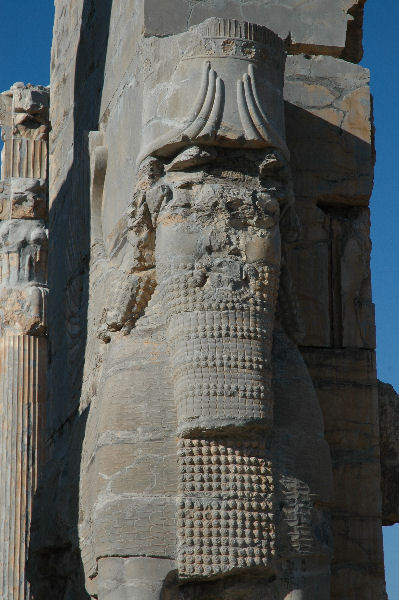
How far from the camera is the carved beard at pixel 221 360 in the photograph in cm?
657

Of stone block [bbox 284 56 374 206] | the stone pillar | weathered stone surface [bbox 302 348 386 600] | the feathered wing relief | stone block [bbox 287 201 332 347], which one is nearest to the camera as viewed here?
the feathered wing relief

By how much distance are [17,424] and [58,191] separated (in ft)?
5.46

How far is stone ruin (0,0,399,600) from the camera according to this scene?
6648 millimetres

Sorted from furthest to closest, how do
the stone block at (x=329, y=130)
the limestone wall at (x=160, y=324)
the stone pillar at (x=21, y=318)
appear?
1. the stone pillar at (x=21, y=318)
2. the stone block at (x=329, y=130)
3. the limestone wall at (x=160, y=324)

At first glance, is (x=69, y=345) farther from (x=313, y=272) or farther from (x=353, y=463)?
(x=353, y=463)

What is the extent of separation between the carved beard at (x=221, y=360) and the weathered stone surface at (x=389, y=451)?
145cm

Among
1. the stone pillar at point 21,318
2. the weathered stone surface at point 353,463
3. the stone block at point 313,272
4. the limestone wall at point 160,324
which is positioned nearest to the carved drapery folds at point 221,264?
the limestone wall at point 160,324

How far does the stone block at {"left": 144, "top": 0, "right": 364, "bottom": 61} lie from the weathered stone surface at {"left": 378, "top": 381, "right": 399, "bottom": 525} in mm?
1968

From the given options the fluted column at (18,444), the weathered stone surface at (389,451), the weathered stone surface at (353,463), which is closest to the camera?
the weathered stone surface at (353,463)

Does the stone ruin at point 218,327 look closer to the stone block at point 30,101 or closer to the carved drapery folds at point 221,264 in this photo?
the carved drapery folds at point 221,264

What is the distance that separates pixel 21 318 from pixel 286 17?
2.94 metres

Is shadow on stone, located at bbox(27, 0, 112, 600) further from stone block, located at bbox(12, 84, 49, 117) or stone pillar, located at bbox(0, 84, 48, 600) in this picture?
stone block, located at bbox(12, 84, 49, 117)

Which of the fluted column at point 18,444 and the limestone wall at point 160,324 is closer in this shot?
the limestone wall at point 160,324

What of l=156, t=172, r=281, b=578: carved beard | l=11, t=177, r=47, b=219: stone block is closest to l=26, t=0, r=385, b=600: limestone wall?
l=156, t=172, r=281, b=578: carved beard
